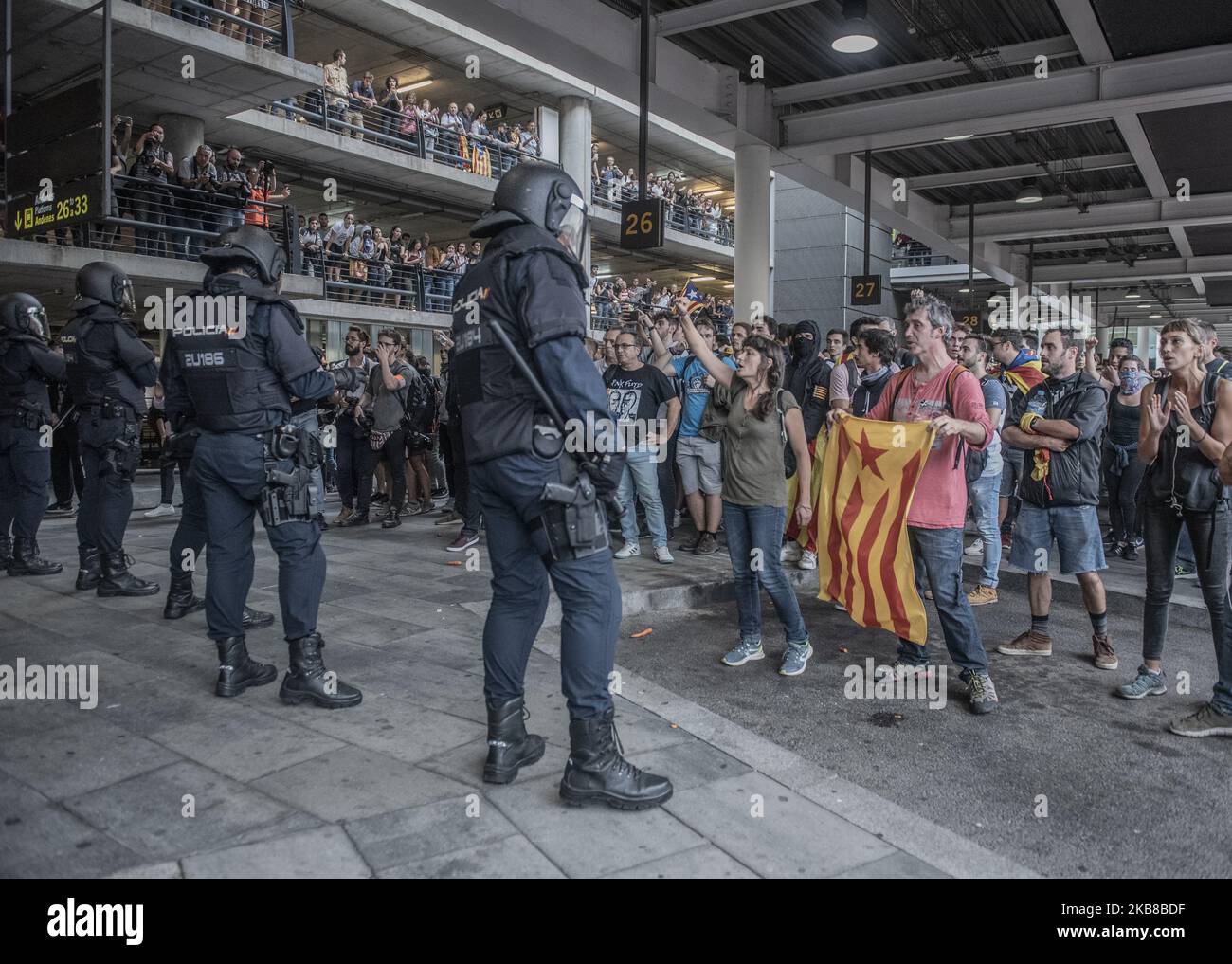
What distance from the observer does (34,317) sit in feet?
22.1

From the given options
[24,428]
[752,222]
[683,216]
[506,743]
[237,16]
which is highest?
[683,216]

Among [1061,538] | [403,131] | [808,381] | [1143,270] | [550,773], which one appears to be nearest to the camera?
[550,773]

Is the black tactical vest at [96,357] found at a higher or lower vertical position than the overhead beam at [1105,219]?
lower

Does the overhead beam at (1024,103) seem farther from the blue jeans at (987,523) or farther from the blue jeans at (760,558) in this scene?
the blue jeans at (760,558)

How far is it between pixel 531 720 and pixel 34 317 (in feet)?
17.2

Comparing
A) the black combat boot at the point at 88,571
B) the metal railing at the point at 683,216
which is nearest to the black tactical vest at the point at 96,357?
the black combat boot at the point at 88,571

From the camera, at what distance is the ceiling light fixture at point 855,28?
28.4 feet

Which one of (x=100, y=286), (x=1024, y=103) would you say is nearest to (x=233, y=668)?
(x=100, y=286)

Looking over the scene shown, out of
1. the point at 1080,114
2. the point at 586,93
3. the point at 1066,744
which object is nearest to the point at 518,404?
the point at 1066,744

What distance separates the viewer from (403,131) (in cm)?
2000

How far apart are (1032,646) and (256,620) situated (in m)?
4.52

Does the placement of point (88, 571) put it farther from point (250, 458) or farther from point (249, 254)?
point (249, 254)

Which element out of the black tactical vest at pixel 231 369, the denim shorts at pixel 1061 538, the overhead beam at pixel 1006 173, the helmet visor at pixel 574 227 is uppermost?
the overhead beam at pixel 1006 173

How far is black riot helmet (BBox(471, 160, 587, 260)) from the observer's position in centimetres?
322
